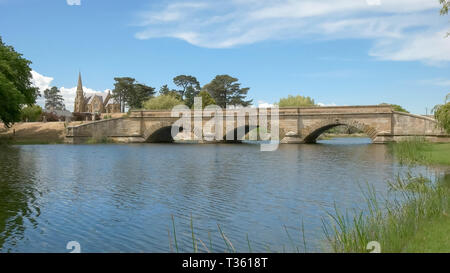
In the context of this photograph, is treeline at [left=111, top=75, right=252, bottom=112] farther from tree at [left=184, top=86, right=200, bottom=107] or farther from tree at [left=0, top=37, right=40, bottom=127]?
tree at [left=0, top=37, right=40, bottom=127]

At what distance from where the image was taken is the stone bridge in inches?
1762

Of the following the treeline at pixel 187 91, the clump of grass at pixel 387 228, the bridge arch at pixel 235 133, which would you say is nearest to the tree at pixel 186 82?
the treeline at pixel 187 91

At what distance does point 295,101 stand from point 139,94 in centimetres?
3441

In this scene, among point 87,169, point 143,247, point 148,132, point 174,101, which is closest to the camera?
point 143,247

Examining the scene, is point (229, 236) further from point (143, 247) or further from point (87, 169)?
point (87, 169)

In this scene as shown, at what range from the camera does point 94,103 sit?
412ft

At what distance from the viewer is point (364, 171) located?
2092 centimetres

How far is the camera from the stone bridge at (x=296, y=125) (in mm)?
44750

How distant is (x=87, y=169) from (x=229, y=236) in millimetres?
15796

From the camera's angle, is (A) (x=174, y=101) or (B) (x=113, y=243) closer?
(B) (x=113, y=243)

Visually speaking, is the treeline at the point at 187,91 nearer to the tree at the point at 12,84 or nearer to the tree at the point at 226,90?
the tree at the point at 226,90

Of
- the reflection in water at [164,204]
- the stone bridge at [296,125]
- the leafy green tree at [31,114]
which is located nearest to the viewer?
the reflection in water at [164,204]

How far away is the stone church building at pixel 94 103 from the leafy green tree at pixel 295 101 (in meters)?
51.3
